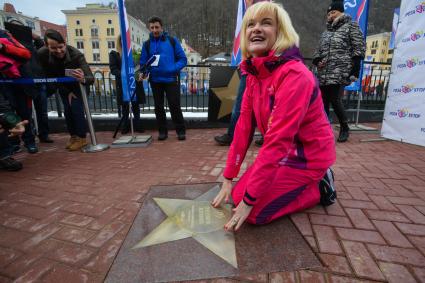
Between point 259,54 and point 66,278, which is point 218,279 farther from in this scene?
point 259,54

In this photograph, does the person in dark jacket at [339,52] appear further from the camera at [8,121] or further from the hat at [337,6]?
the camera at [8,121]

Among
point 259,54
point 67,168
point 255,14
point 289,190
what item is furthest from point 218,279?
point 67,168

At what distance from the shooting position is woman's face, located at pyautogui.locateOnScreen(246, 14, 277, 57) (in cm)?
158

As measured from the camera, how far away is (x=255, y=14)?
5.20 ft

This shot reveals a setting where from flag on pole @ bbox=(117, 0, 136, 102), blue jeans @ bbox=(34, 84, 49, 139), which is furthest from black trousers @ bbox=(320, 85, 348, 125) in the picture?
blue jeans @ bbox=(34, 84, 49, 139)

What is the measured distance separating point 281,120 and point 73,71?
11.1 feet

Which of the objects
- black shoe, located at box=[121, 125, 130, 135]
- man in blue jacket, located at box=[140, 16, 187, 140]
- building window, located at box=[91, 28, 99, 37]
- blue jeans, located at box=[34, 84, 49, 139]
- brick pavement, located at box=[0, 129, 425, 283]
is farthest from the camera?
building window, located at box=[91, 28, 99, 37]

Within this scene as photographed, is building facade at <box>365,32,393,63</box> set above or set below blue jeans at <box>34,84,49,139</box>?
above

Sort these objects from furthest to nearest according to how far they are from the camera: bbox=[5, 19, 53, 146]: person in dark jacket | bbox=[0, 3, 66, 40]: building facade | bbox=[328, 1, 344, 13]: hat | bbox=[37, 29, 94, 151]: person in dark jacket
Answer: bbox=[0, 3, 66, 40]: building facade → bbox=[328, 1, 344, 13]: hat → bbox=[5, 19, 53, 146]: person in dark jacket → bbox=[37, 29, 94, 151]: person in dark jacket

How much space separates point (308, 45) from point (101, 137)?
125ft

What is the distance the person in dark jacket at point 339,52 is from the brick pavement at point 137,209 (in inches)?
46.3

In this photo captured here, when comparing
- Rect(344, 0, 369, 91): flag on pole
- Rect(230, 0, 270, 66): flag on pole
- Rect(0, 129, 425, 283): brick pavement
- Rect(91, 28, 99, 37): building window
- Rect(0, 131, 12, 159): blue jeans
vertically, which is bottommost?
Rect(0, 129, 425, 283): brick pavement

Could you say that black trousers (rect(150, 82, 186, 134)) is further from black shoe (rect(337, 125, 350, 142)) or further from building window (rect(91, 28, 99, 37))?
building window (rect(91, 28, 99, 37))

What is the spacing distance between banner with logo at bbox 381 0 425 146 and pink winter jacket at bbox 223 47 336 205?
10.0ft
